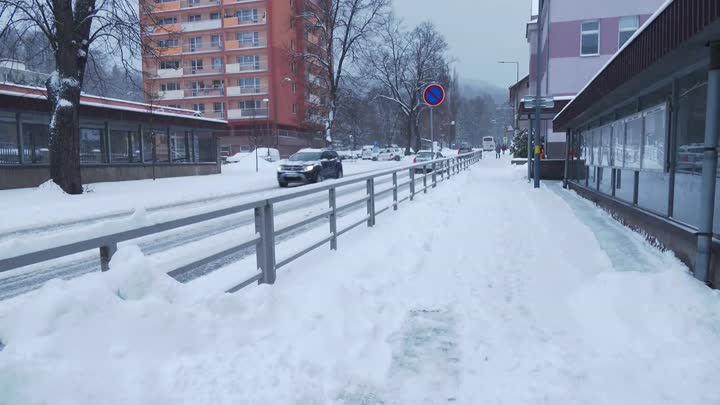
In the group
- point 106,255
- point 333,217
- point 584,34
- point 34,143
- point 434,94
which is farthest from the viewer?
point 584,34

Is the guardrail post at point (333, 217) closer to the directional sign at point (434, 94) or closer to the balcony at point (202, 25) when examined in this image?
the directional sign at point (434, 94)

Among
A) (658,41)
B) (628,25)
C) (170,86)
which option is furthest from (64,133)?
(170,86)

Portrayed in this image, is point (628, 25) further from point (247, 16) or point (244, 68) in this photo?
point (247, 16)

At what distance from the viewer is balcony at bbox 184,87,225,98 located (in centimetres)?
5856

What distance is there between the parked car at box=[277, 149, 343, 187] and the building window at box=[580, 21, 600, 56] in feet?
54.7

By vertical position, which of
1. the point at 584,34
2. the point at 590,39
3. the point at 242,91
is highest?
the point at 242,91

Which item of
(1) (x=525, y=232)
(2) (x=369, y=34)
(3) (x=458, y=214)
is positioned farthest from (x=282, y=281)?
(2) (x=369, y=34)

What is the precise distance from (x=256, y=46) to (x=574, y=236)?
176 feet

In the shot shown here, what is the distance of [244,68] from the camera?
57.4m

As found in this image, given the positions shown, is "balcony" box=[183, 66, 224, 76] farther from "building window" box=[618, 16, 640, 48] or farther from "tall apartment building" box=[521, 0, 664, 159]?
"building window" box=[618, 16, 640, 48]

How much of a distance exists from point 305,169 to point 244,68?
129 ft

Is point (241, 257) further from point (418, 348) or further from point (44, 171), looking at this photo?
point (44, 171)

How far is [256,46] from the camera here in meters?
56.8

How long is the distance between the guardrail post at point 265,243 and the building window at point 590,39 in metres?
29.1
